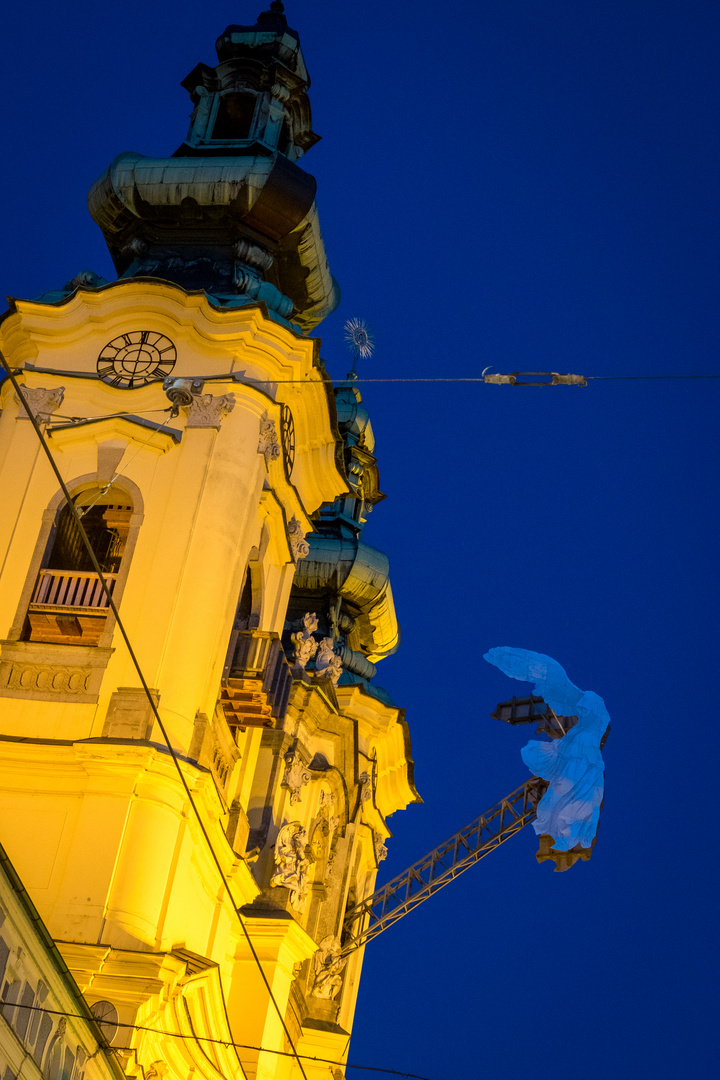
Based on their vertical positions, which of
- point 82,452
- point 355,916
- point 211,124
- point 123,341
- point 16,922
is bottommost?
point 16,922

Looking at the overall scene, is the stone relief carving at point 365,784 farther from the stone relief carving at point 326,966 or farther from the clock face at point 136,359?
the clock face at point 136,359

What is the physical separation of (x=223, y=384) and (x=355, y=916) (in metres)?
11.4

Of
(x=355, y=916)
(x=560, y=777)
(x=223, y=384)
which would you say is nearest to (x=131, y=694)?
(x=223, y=384)

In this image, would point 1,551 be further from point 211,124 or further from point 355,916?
point 355,916

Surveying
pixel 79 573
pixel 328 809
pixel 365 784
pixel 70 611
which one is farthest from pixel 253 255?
pixel 365 784

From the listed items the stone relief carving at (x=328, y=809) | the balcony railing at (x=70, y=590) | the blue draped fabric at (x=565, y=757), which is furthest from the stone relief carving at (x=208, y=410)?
the stone relief carving at (x=328, y=809)

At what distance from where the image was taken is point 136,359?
2492 centimetres

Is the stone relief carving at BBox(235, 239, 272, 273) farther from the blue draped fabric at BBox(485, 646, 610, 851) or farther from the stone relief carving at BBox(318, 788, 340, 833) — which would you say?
the stone relief carving at BBox(318, 788, 340, 833)

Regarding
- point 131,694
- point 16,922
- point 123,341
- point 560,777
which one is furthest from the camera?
point 560,777

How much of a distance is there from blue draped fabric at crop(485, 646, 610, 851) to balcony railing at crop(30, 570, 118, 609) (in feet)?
24.1

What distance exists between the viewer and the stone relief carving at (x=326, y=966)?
30.2 m

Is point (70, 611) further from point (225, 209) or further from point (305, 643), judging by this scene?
point (225, 209)

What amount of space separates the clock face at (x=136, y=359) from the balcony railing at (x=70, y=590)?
9.80 feet

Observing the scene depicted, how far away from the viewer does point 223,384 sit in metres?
24.5
